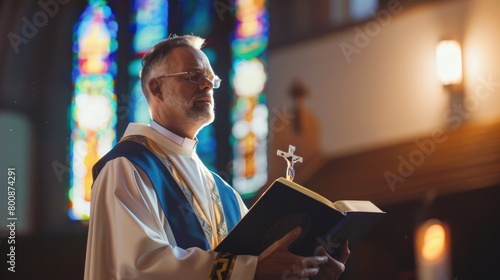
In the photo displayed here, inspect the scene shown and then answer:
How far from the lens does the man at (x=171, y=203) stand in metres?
3.20

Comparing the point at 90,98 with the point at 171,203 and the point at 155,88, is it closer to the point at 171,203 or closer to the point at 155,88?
the point at 155,88

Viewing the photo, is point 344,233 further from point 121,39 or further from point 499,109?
point 121,39

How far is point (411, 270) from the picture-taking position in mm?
6301

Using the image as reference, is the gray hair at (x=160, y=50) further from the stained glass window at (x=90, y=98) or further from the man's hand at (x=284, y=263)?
the stained glass window at (x=90, y=98)

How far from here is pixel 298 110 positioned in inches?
270

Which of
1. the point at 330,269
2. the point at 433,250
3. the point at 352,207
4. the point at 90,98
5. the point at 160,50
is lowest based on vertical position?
the point at 433,250

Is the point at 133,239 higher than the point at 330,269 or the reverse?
higher

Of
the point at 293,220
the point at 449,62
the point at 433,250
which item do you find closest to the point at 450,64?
the point at 449,62

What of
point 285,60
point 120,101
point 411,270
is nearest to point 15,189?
point 120,101

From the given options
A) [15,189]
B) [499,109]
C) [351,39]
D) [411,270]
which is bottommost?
[411,270]

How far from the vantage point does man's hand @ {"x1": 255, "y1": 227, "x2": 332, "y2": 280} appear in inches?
125

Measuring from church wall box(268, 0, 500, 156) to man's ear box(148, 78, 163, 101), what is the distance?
3.01 meters

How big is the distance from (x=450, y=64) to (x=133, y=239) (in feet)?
12.3

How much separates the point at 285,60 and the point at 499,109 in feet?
5.84
